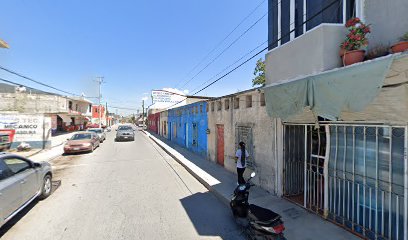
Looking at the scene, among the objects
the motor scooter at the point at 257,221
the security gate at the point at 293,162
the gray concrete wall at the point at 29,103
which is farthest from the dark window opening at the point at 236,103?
the gray concrete wall at the point at 29,103

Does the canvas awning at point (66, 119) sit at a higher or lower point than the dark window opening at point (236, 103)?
lower

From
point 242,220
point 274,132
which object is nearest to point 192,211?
point 242,220

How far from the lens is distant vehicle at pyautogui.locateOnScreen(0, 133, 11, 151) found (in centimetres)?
1563

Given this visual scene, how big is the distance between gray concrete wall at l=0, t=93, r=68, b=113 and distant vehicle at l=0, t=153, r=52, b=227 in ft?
86.0

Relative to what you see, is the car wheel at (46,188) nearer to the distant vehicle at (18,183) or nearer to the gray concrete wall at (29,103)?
the distant vehicle at (18,183)

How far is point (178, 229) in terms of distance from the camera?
4.72m

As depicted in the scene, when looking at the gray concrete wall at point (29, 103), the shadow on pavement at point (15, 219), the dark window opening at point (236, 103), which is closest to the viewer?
the shadow on pavement at point (15, 219)

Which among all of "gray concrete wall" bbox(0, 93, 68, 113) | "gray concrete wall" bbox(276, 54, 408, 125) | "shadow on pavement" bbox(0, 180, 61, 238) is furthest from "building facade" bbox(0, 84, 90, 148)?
"gray concrete wall" bbox(276, 54, 408, 125)

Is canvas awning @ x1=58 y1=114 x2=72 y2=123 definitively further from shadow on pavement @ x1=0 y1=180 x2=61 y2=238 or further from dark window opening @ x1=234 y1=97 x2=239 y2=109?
dark window opening @ x1=234 y1=97 x2=239 y2=109

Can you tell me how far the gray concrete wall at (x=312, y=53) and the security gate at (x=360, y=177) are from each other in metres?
1.30

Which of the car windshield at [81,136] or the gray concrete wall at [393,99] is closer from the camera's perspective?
the gray concrete wall at [393,99]

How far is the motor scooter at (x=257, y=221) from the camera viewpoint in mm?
3645

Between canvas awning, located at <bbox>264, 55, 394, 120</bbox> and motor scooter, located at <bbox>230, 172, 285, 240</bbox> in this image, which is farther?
motor scooter, located at <bbox>230, 172, 285, 240</bbox>

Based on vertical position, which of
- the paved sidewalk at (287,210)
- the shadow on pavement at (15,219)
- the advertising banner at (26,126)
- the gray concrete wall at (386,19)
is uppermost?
the gray concrete wall at (386,19)
